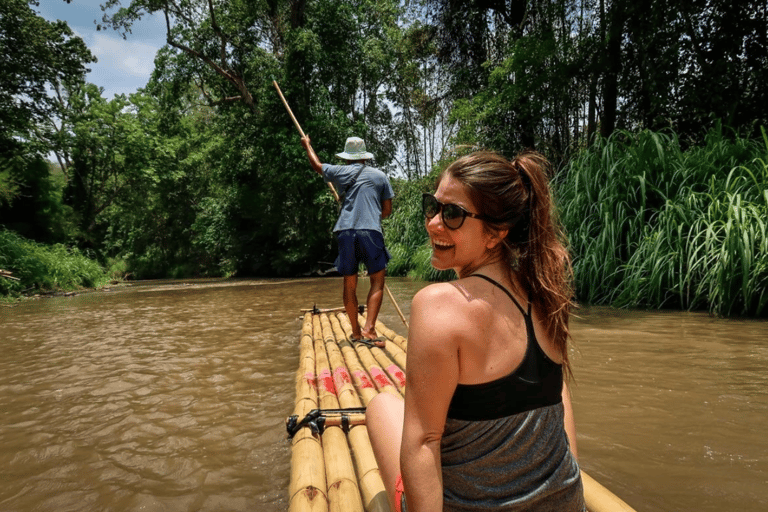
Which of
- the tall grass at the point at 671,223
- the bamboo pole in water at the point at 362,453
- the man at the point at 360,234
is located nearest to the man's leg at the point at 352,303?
the man at the point at 360,234

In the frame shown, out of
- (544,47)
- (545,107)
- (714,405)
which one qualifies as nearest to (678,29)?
(544,47)

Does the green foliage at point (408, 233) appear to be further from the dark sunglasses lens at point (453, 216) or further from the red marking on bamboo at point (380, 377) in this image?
the dark sunglasses lens at point (453, 216)

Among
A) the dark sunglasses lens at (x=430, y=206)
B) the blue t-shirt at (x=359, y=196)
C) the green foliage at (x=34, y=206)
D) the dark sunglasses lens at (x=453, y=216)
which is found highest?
the green foliage at (x=34, y=206)

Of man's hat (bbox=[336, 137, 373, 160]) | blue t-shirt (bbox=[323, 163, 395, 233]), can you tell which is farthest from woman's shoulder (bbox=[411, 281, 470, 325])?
man's hat (bbox=[336, 137, 373, 160])

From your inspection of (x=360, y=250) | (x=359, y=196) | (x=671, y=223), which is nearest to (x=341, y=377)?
(x=360, y=250)

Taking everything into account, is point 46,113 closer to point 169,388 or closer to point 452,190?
point 169,388

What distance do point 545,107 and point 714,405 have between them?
769 cm

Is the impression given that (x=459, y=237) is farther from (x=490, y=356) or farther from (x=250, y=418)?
(x=250, y=418)

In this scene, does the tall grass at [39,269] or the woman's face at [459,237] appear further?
the tall grass at [39,269]

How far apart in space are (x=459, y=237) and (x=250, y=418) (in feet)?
5.41

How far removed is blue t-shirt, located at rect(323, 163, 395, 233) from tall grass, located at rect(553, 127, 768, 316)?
2.62 meters

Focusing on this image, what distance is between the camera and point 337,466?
143cm

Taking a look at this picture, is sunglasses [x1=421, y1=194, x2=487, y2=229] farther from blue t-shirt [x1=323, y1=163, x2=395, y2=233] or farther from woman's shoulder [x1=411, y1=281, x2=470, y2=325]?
blue t-shirt [x1=323, y1=163, x2=395, y2=233]

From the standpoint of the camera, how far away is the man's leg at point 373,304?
10.7 ft
